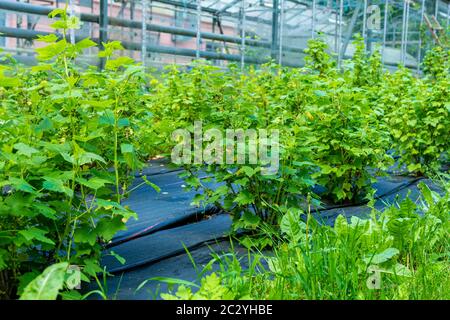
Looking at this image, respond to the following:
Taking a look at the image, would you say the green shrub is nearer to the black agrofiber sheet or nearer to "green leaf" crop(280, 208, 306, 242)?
the black agrofiber sheet

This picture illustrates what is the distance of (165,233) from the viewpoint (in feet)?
10.8

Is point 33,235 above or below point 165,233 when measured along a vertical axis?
above

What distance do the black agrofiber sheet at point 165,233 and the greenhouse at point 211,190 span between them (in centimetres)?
1

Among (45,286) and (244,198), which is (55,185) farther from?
(244,198)

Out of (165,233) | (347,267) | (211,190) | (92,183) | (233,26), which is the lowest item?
(165,233)

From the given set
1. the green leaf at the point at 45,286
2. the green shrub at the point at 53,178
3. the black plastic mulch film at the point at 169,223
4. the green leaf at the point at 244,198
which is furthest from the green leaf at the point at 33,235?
the green leaf at the point at 244,198

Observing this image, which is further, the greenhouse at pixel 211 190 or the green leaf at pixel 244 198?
the green leaf at pixel 244 198

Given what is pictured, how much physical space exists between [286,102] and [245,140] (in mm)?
1388

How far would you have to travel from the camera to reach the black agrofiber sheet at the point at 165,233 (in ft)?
8.65

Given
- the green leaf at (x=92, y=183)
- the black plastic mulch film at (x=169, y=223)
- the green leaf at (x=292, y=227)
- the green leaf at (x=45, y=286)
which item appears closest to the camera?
the green leaf at (x=45, y=286)

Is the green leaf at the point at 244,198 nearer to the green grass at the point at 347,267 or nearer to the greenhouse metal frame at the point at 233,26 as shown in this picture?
the green grass at the point at 347,267

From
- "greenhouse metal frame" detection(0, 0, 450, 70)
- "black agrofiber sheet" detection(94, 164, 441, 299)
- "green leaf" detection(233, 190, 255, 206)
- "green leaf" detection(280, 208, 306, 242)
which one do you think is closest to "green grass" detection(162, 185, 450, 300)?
"green leaf" detection(280, 208, 306, 242)

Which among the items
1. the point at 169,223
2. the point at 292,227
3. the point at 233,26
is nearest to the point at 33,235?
the point at 292,227

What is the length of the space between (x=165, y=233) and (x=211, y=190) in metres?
0.35
